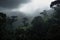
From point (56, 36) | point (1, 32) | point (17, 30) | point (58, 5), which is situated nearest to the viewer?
point (56, 36)

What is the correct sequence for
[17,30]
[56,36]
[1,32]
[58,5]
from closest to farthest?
[56,36], [1,32], [58,5], [17,30]

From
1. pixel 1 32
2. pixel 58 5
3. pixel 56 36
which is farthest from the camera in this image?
pixel 58 5

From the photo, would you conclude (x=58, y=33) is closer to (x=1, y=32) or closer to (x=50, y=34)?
(x=50, y=34)

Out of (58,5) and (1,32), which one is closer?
(1,32)

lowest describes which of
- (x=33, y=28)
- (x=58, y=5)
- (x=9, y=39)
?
(x=9, y=39)

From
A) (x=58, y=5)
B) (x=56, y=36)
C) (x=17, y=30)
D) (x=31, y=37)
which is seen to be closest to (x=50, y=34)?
(x=56, y=36)

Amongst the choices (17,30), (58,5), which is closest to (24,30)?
(17,30)

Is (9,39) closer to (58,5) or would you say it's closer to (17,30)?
(17,30)

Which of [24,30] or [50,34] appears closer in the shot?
[50,34]

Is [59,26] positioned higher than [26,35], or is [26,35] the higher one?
[59,26]
